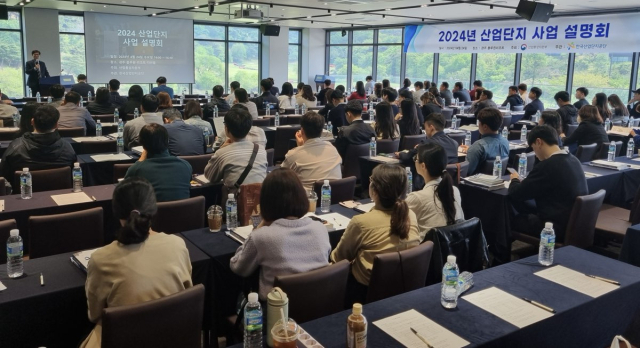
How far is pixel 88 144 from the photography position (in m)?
5.71

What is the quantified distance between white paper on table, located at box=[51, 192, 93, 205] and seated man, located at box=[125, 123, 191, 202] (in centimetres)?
41

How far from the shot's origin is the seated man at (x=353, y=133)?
6309 mm

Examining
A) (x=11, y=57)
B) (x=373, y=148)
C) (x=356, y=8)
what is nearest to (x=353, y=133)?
(x=373, y=148)

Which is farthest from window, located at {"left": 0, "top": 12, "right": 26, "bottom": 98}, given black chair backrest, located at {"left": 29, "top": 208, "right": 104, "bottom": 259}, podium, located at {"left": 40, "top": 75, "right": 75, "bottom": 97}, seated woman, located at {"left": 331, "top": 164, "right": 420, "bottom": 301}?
seated woman, located at {"left": 331, "top": 164, "right": 420, "bottom": 301}

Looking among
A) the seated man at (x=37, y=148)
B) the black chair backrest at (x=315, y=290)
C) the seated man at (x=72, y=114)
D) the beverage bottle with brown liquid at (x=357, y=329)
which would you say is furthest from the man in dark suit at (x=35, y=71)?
the beverage bottle with brown liquid at (x=357, y=329)

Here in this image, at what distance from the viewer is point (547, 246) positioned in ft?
9.19

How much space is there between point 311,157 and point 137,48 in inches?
538

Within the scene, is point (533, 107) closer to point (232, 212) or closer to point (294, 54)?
point (232, 212)

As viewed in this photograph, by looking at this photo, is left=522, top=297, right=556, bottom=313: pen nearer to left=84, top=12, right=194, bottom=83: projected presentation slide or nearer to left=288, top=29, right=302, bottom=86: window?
left=84, top=12, right=194, bottom=83: projected presentation slide

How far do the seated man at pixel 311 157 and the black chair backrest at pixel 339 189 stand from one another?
206 millimetres

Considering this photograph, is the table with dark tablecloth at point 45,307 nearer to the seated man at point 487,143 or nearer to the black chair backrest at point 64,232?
the black chair backrest at point 64,232

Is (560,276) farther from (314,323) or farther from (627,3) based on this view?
(627,3)

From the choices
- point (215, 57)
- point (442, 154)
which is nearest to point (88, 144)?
point (442, 154)

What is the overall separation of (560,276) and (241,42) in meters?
17.5
